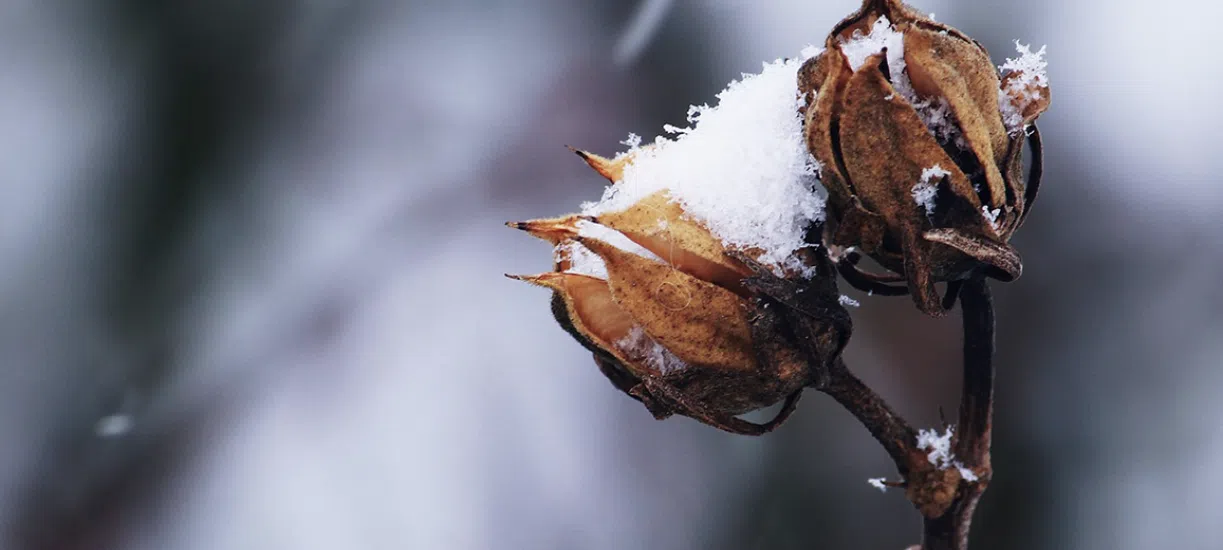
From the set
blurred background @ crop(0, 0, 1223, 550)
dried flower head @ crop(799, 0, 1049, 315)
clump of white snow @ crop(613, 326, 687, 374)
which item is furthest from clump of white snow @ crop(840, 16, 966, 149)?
blurred background @ crop(0, 0, 1223, 550)

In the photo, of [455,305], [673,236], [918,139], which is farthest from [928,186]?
[455,305]

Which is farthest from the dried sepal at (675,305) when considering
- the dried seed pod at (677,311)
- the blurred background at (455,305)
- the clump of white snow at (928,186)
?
the blurred background at (455,305)

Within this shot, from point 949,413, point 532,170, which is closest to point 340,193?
point 532,170

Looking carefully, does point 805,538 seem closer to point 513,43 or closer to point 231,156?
point 513,43

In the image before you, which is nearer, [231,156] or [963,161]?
[963,161]

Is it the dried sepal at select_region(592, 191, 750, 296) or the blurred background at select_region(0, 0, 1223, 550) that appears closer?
the dried sepal at select_region(592, 191, 750, 296)

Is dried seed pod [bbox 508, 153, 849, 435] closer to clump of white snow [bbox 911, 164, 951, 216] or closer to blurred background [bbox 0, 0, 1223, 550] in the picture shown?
clump of white snow [bbox 911, 164, 951, 216]
